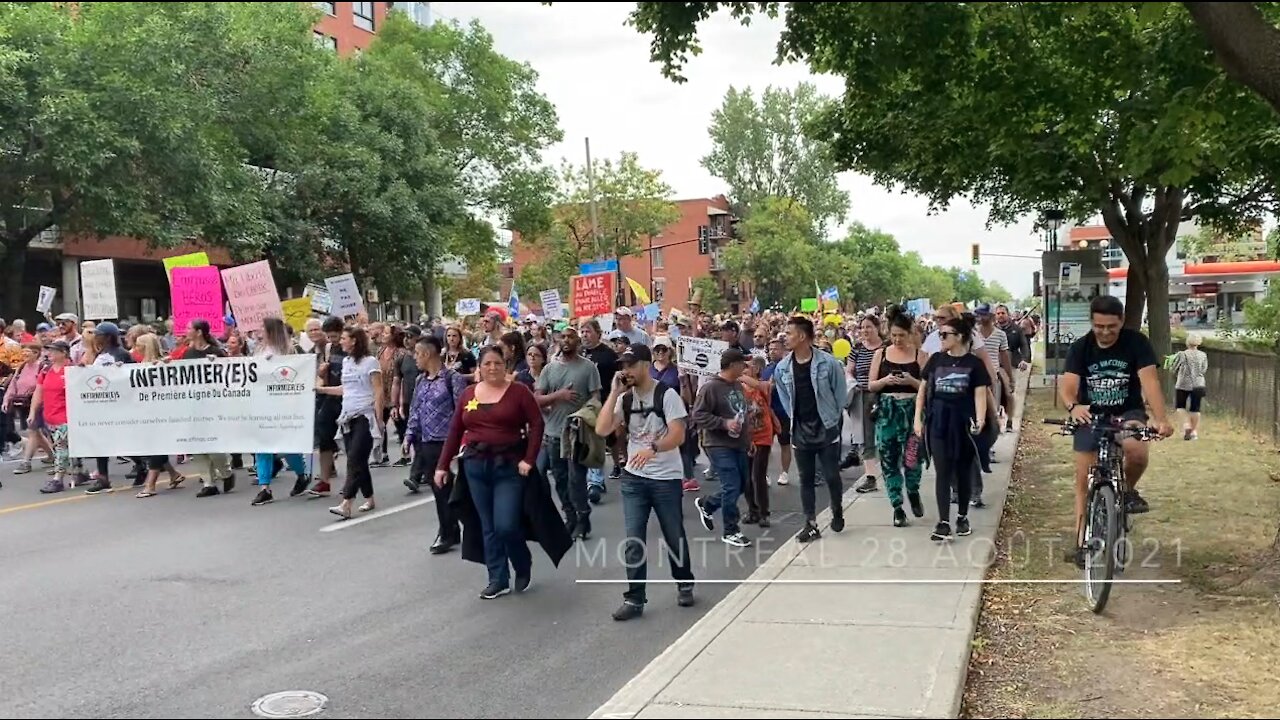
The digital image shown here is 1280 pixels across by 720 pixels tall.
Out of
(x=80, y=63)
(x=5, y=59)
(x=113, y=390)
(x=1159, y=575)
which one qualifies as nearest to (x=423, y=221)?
(x=80, y=63)

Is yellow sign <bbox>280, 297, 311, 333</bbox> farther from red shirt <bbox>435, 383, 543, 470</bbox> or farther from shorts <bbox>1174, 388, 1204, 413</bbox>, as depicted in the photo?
shorts <bbox>1174, 388, 1204, 413</bbox>

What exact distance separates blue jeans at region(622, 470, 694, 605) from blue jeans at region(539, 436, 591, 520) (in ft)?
6.87

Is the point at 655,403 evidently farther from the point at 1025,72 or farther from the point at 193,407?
the point at 193,407

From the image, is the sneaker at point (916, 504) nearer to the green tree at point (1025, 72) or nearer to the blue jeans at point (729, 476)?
the blue jeans at point (729, 476)

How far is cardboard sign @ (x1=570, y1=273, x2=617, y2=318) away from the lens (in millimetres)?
20578

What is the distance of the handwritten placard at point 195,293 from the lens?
15.0 metres

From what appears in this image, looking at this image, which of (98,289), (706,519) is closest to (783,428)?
(706,519)

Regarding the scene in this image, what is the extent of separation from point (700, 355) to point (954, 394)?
381cm

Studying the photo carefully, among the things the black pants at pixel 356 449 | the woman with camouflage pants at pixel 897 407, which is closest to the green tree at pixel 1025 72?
the woman with camouflage pants at pixel 897 407

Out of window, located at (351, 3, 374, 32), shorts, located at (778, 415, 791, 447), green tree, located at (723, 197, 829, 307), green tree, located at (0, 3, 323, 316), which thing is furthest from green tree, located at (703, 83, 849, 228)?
shorts, located at (778, 415, 791, 447)

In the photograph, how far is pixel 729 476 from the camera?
8203mm

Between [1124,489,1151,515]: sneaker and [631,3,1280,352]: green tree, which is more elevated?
[631,3,1280,352]: green tree

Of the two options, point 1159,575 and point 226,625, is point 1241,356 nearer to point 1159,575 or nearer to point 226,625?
point 1159,575

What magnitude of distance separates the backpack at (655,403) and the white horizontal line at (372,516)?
3678 mm
